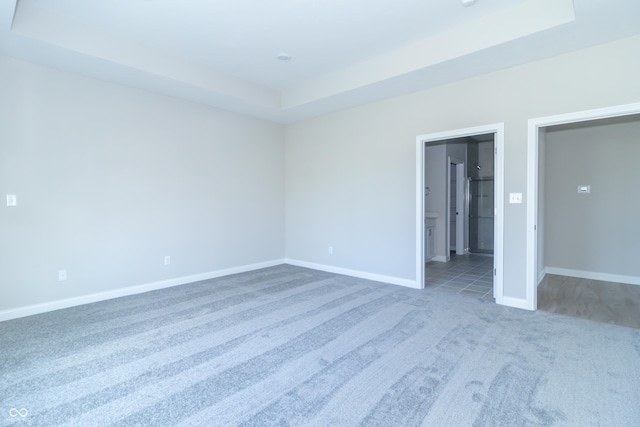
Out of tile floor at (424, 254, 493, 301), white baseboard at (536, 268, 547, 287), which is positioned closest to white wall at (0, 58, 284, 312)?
tile floor at (424, 254, 493, 301)

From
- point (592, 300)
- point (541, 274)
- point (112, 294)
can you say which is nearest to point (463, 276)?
point (541, 274)

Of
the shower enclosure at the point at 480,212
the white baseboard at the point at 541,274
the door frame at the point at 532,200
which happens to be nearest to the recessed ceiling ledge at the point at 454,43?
the door frame at the point at 532,200

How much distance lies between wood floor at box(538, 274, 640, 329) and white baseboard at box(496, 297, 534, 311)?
21 centimetres

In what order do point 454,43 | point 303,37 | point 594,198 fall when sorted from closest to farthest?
point 454,43 < point 303,37 < point 594,198

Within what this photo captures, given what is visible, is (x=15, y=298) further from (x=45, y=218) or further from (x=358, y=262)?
(x=358, y=262)

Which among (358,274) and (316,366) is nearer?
(316,366)

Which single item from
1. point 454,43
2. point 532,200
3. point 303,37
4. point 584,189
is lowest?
point 532,200

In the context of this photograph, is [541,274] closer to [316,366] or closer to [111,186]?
[316,366]

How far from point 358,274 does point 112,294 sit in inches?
136

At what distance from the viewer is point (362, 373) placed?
7.64 feet

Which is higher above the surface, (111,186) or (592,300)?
(111,186)

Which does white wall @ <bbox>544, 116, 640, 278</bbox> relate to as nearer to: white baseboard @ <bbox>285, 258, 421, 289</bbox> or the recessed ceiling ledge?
white baseboard @ <bbox>285, 258, 421, 289</bbox>

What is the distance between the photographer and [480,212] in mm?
7887

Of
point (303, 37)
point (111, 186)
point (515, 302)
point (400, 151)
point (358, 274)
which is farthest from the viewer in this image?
point (358, 274)
